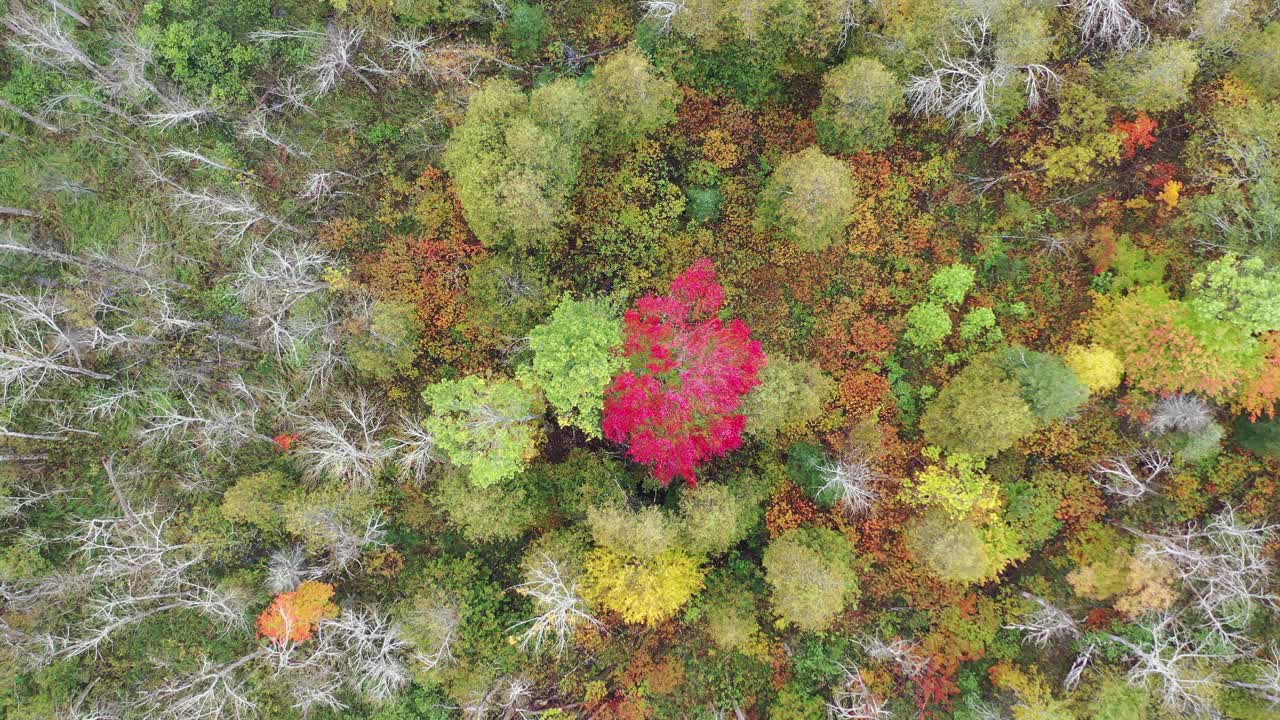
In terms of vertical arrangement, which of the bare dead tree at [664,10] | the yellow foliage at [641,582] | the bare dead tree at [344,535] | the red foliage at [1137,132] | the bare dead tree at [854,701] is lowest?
the bare dead tree at [854,701]

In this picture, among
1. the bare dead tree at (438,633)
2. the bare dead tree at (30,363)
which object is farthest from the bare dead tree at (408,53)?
the bare dead tree at (438,633)

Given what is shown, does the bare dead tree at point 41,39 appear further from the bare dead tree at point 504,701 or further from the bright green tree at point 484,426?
the bare dead tree at point 504,701

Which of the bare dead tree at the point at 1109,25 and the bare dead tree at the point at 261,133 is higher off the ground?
the bare dead tree at the point at 1109,25

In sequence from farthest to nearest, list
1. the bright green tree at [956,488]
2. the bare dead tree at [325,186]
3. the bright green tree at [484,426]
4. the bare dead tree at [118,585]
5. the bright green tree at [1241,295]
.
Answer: the bare dead tree at [325,186] < the bare dead tree at [118,585] < the bright green tree at [956,488] < the bright green tree at [484,426] < the bright green tree at [1241,295]

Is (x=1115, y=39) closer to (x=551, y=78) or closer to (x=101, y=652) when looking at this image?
(x=551, y=78)

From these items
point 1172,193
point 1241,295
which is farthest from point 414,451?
point 1172,193
